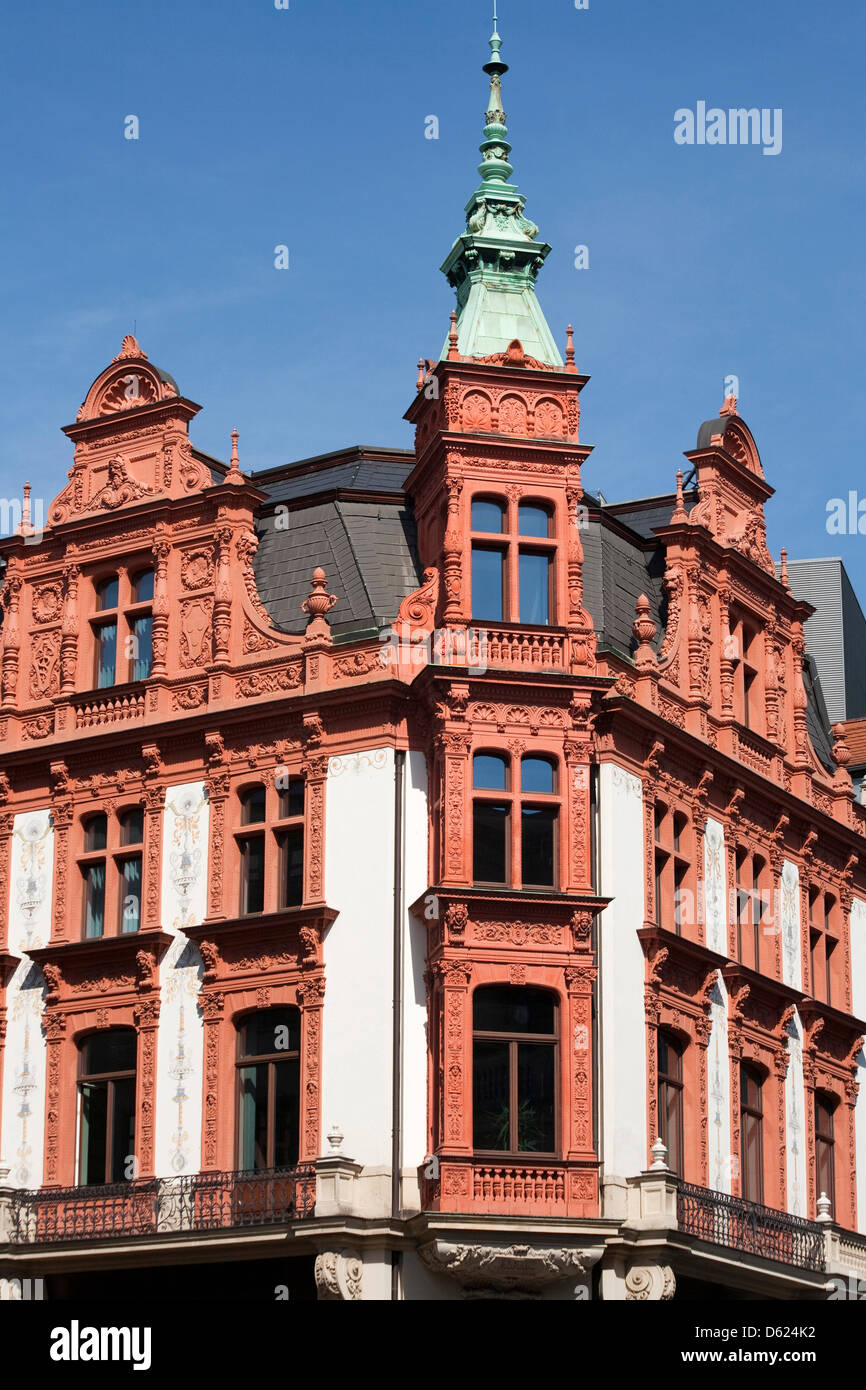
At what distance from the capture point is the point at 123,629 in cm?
5162

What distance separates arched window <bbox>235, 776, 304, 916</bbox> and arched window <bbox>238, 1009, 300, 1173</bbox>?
2.30m

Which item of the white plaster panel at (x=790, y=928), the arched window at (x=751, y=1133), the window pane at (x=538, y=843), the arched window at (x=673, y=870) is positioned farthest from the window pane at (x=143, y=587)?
the arched window at (x=751, y=1133)

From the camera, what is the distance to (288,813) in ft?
158

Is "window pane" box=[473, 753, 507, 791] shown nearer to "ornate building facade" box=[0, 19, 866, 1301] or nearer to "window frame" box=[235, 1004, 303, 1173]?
"ornate building facade" box=[0, 19, 866, 1301]

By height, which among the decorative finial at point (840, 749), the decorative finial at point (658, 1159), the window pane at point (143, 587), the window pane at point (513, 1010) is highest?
the window pane at point (143, 587)

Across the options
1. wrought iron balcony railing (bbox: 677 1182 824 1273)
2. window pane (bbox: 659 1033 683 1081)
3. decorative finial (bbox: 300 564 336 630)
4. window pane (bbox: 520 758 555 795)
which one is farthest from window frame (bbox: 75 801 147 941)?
wrought iron balcony railing (bbox: 677 1182 824 1273)

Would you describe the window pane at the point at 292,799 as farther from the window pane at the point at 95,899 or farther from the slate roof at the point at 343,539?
the window pane at the point at 95,899

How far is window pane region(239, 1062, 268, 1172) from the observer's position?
46438 millimetres

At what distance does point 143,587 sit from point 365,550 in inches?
201

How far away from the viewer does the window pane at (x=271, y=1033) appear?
153 ft

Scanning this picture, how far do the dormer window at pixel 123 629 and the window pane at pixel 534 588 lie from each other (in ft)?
27.4

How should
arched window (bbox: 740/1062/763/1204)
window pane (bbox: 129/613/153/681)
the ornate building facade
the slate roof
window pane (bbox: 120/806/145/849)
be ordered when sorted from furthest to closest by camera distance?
1. window pane (bbox: 129/613/153/681)
2. arched window (bbox: 740/1062/763/1204)
3. window pane (bbox: 120/806/145/849)
4. the slate roof
5. the ornate building facade
